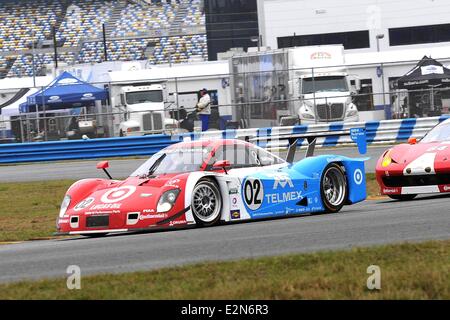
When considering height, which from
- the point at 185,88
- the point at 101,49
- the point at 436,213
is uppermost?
the point at 101,49

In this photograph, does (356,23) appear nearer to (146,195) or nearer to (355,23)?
(355,23)

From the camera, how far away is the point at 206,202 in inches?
478

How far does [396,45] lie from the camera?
2399 inches

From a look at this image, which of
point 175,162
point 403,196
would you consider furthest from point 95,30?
point 175,162

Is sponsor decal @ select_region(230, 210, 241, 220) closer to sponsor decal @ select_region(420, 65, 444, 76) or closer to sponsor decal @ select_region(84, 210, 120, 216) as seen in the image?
sponsor decal @ select_region(84, 210, 120, 216)

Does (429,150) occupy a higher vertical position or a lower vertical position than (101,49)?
lower

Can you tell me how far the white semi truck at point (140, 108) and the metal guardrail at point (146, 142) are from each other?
4.52 m

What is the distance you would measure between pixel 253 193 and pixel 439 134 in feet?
13.0

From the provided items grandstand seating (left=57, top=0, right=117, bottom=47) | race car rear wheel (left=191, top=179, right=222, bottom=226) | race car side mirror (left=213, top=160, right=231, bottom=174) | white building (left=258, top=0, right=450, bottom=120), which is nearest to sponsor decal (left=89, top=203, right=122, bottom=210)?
race car rear wheel (left=191, top=179, right=222, bottom=226)

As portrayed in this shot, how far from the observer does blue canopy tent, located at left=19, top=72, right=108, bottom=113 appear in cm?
3581

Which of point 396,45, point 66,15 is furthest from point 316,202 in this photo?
point 66,15

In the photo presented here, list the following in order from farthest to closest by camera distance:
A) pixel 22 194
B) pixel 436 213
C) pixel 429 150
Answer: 1. pixel 22 194
2. pixel 429 150
3. pixel 436 213

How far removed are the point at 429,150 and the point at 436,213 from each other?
3146 mm
